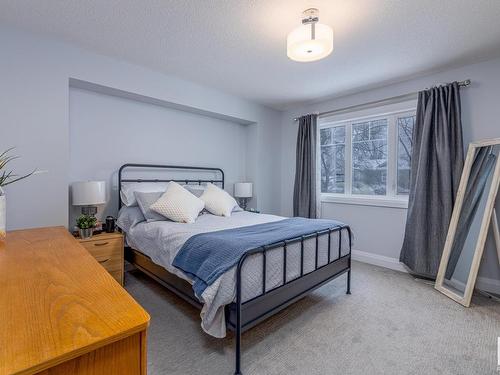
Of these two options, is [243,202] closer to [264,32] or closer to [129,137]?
[129,137]

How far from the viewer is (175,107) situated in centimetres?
356

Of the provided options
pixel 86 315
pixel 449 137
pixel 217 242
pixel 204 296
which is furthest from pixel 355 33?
pixel 86 315

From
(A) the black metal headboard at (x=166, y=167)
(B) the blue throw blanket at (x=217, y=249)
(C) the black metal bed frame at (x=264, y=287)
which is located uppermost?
(A) the black metal headboard at (x=166, y=167)

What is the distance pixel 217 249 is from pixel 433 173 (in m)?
2.70

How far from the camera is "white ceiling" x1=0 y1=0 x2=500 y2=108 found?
1.96 meters

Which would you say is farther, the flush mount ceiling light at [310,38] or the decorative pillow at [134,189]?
the decorative pillow at [134,189]

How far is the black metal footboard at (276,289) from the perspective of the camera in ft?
5.28

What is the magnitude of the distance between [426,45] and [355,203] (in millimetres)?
2103

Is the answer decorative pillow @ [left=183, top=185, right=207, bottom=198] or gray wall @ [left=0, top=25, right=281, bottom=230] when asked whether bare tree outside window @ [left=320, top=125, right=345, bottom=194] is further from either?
gray wall @ [left=0, top=25, right=281, bottom=230]

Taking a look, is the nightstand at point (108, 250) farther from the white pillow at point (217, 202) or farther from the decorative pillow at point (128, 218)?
the white pillow at point (217, 202)

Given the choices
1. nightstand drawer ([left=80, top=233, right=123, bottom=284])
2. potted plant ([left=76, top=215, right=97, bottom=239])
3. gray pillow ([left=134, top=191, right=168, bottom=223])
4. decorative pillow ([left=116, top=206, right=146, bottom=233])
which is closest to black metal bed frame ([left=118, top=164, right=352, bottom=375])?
nightstand drawer ([left=80, top=233, right=123, bottom=284])

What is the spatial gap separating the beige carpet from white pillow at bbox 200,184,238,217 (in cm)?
108

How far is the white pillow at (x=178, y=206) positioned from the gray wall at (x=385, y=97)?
7.34ft

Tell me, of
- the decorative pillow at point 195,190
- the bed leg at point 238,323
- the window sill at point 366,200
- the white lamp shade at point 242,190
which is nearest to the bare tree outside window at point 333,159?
the window sill at point 366,200
